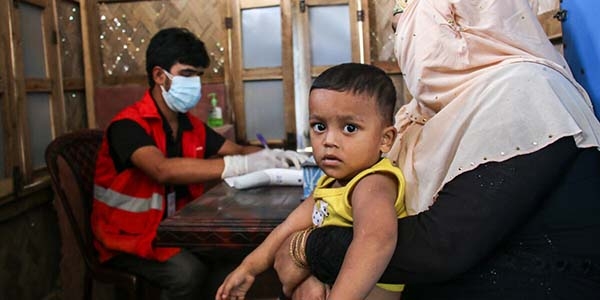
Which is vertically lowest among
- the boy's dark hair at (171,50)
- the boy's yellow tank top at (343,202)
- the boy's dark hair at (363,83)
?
the boy's yellow tank top at (343,202)

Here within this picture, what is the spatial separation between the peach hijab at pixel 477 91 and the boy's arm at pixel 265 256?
0.25 meters

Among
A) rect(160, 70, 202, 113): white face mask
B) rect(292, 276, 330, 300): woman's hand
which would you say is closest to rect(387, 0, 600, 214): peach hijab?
rect(292, 276, 330, 300): woman's hand

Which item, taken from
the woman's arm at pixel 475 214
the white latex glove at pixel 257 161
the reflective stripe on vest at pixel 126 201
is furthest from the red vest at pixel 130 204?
the woman's arm at pixel 475 214

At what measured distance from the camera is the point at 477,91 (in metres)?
1.07

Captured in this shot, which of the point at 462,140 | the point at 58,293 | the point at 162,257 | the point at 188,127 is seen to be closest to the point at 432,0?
the point at 462,140

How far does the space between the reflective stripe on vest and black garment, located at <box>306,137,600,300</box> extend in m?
1.62

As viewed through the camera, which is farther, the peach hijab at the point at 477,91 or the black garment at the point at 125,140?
the black garment at the point at 125,140

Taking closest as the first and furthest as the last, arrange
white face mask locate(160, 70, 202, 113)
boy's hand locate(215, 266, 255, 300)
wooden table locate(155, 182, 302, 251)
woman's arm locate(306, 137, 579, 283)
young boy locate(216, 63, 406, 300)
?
woman's arm locate(306, 137, 579, 283) → young boy locate(216, 63, 406, 300) → boy's hand locate(215, 266, 255, 300) → wooden table locate(155, 182, 302, 251) → white face mask locate(160, 70, 202, 113)

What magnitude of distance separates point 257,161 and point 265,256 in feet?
3.99

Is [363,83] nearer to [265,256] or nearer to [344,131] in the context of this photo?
[344,131]

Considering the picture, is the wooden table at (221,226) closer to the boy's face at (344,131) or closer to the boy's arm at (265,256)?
the boy's arm at (265,256)

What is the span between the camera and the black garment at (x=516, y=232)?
0.98 meters

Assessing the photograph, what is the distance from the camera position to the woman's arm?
3.21 ft

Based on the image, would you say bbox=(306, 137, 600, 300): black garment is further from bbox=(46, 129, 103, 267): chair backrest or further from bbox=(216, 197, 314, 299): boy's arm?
bbox=(46, 129, 103, 267): chair backrest
